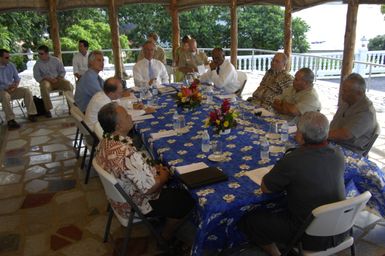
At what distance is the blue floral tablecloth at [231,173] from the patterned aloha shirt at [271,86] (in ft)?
3.00

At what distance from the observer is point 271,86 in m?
4.23

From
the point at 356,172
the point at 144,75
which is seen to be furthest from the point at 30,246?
the point at 144,75

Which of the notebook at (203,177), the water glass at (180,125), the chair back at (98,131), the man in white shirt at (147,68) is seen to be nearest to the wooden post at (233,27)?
the man in white shirt at (147,68)

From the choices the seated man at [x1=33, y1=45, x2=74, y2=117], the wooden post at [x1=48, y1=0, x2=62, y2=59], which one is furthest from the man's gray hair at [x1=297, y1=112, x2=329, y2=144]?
the wooden post at [x1=48, y1=0, x2=62, y2=59]

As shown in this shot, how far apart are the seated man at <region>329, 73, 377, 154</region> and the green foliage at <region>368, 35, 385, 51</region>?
11086 millimetres

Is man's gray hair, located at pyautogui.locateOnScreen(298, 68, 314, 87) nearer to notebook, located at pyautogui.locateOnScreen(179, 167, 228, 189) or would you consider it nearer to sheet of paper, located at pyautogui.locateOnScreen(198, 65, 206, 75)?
notebook, located at pyautogui.locateOnScreen(179, 167, 228, 189)

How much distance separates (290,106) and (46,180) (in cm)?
275

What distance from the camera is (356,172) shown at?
7.56 ft

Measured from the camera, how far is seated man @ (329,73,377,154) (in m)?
2.80

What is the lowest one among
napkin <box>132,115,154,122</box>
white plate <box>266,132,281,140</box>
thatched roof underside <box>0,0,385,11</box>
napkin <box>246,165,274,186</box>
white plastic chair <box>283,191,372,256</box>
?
white plastic chair <box>283,191,372,256</box>

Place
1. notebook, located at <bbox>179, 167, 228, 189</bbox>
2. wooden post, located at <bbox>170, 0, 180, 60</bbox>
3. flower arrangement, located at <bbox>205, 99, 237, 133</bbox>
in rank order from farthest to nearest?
1. wooden post, located at <bbox>170, 0, 180, 60</bbox>
2. flower arrangement, located at <bbox>205, 99, 237, 133</bbox>
3. notebook, located at <bbox>179, 167, 228, 189</bbox>

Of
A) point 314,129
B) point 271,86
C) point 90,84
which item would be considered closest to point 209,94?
→ point 271,86

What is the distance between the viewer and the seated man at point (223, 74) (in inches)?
188

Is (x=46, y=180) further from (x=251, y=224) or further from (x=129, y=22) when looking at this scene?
(x=129, y=22)
